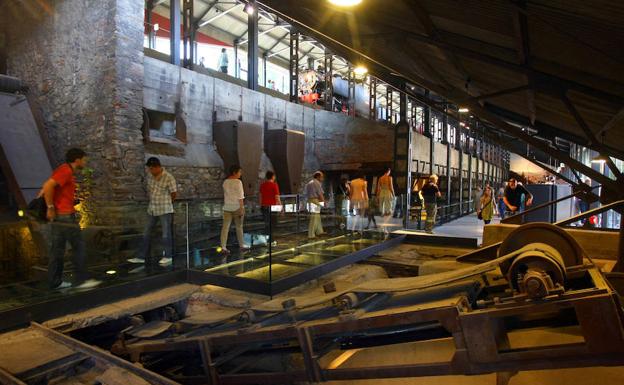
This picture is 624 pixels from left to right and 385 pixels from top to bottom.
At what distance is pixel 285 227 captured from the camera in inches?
261

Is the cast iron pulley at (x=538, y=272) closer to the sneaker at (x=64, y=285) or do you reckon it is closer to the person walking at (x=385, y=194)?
the sneaker at (x=64, y=285)

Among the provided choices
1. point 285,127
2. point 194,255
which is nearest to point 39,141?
point 194,255

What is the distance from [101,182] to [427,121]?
13.7 metres

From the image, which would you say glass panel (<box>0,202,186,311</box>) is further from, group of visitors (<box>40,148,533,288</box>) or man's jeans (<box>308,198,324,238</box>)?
man's jeans (<box>308,198,324,238</box>)

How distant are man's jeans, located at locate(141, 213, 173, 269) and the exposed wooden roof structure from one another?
3556 millimetres

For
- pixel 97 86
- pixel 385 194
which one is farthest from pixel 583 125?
pixel 97 86

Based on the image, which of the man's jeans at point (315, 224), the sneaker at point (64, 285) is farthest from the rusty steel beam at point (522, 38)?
the sneaker at point (64, 285)

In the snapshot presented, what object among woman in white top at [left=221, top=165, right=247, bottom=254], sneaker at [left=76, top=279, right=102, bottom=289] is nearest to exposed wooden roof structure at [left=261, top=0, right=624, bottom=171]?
woman in white top at [left=221, top=165, right=247, bottom=254]

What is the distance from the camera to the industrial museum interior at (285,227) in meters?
2.88

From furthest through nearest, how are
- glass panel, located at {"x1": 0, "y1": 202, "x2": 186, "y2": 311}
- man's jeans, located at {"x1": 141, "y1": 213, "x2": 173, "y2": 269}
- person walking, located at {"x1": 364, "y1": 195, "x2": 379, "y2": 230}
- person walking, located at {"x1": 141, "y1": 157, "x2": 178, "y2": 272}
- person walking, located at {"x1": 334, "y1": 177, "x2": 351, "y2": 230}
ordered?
person walking, located at {"x1": 364, "y1": 195, "x2": 379, "y2": 230}
person walking, located at {"x1": 334, "y1": 177, "x2": 351, "y2": 230}
person walking, located at {"x1": 141, "y1": 157, "x2": 178, "y2": 272}
man's jeans, located at {"x1": 141, "y1": 213, "x2": 173, "y2": 269}
glass panel, located at {"x1": 0, "y1": 202, "x2": 186, "y2": 311}

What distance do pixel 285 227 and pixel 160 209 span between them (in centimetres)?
201

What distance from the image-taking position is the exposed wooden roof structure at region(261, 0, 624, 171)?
3.06 metres

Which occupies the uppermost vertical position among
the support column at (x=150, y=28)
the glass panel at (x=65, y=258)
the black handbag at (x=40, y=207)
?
the support column at (x=150, y=28)

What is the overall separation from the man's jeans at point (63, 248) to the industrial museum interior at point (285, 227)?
25mm
